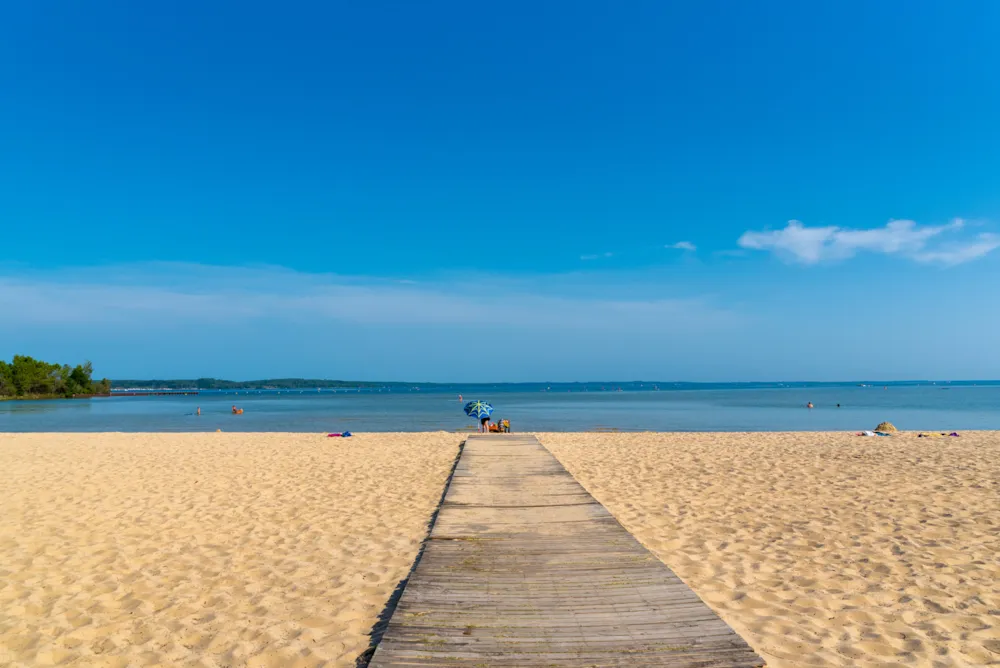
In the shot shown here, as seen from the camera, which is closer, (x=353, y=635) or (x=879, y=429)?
(x=353, y=635)

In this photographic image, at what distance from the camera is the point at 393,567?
5828 millimetres

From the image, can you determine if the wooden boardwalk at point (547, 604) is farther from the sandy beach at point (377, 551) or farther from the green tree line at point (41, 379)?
the green tree line at point (41, 379)

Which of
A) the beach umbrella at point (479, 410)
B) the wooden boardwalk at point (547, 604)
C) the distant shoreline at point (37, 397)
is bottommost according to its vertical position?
the distant shoreline at point (37, 397)

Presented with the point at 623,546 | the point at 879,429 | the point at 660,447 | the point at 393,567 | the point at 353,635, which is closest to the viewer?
the point at 353,635

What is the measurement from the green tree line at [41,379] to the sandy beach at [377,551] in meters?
97.9

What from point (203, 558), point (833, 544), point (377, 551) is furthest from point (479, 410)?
point (833, 544)

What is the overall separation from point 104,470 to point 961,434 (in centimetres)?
2653

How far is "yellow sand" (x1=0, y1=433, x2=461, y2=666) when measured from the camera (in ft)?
13.9

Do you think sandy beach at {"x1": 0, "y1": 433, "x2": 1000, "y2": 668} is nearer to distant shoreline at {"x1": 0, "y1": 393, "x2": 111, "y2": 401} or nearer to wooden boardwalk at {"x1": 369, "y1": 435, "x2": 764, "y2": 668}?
wooden boardwalk at {"x1": 369, "y1": 435, "x2": 764, "y2": 668}

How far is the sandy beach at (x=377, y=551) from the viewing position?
13.8 feet

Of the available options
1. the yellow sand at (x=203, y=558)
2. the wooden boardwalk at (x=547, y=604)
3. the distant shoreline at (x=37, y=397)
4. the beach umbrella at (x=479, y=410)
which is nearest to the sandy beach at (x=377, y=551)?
the yellow sand at (x=203, y=558)

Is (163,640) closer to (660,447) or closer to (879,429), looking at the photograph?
(660,447)

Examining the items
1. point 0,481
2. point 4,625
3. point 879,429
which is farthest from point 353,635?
point 879,429

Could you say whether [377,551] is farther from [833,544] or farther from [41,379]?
[41,379]
